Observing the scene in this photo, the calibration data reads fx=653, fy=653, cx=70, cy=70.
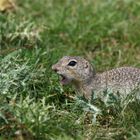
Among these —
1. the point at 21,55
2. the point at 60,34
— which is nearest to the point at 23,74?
the point at 21,55

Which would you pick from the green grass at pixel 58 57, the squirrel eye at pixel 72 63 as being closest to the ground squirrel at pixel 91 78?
the squirrel eye at pixel 72 63

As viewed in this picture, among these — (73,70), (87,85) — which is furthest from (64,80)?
(87,85)

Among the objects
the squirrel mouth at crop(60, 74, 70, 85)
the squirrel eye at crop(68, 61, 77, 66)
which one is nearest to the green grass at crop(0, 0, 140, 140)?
the squirrel mouth at crop(60, 74, 70, 85)

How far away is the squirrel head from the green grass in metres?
0.15

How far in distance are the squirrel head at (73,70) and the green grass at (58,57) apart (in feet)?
0.50

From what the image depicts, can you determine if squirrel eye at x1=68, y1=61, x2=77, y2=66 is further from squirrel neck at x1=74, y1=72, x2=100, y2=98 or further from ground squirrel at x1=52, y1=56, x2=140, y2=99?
squirrel neck at x1=74, y1=72, x2=100, y2=98

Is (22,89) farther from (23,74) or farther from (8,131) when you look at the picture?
(8,131)

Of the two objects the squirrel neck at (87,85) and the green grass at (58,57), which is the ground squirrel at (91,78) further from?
the green grass at (58,57)

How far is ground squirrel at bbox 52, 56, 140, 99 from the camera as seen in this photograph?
253 inches

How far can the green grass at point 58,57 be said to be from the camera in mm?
5555

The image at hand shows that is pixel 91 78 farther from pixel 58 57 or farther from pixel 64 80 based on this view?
pixel 58 57

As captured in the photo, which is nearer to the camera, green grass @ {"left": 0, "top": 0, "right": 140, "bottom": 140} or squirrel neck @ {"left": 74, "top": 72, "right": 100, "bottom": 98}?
green grass @ {"left": 0, "top": 0, "right": 140, "bottom": 140}

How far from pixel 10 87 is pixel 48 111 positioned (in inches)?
22.7

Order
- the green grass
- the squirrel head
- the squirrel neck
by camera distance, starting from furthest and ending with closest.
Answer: the squirrel neck
the squirrel head
the green grass
